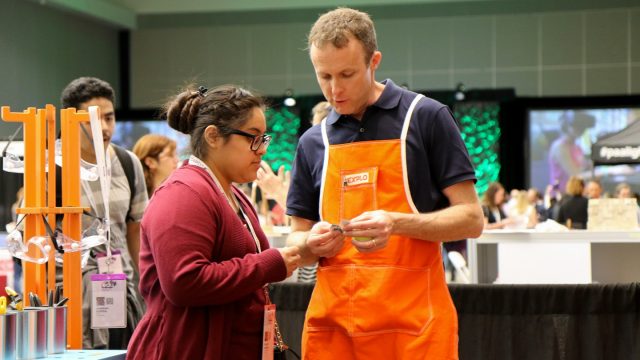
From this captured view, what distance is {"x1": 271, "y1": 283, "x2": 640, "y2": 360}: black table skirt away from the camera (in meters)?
4.35

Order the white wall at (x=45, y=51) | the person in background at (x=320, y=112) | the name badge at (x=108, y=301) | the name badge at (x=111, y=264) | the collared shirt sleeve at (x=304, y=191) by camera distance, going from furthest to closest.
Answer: the white wall at (x=45, y=51), the person in background at (x=320, y=112), the name badge at (x=111, y=264), the name badge at (x=108, y=301), the collared shirt sleeve at (x=304, y=191)

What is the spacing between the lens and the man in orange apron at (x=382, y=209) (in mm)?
2402

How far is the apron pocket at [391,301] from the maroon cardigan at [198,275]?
0.87 feet

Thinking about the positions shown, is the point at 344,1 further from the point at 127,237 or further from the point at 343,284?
the point at 343,284

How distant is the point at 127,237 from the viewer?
4176 mm

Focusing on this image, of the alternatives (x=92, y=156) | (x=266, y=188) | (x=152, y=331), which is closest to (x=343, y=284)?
(x=152, y=331)

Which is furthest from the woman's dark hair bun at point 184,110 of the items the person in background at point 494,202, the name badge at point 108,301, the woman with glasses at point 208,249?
the person in background at point 494,202

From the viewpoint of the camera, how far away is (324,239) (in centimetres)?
235

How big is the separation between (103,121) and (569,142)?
13.0m

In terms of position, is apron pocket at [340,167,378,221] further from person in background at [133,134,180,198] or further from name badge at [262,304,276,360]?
person in background at [133,134,180,198]

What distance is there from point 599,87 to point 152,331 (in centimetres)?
1501

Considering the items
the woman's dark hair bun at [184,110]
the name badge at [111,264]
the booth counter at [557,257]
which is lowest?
the booth counter at [557,257]

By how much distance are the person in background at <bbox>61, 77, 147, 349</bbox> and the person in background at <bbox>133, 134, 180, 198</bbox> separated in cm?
91

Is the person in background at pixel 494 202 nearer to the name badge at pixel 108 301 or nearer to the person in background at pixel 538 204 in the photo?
the person in background at pixel 538 204
